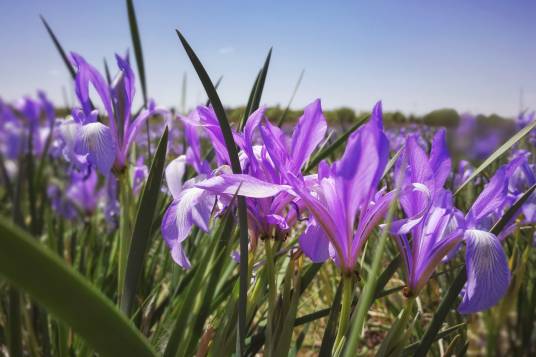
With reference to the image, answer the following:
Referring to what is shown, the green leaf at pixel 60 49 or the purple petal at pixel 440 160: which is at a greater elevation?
the green leaf at pixel 60 49

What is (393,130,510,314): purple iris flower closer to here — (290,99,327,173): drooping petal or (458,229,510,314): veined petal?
(458,229,510,314): veined petal

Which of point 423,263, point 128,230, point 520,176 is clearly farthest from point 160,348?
point 520,176

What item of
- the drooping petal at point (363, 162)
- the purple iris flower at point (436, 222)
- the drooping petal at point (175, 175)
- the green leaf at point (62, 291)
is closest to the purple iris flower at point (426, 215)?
the purple iris flower at point (436, 222)

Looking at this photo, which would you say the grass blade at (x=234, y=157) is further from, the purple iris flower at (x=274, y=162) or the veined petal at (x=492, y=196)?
the veined petal at (x=492, y=196)

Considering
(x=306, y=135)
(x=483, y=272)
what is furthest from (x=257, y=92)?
(x=483, y=272)

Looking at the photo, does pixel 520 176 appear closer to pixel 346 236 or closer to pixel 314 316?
pixel 314 316

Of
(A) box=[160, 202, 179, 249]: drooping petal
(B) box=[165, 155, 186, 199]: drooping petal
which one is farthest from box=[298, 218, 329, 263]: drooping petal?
(B) box=[165, 155, 186, 199]: drooping petal
